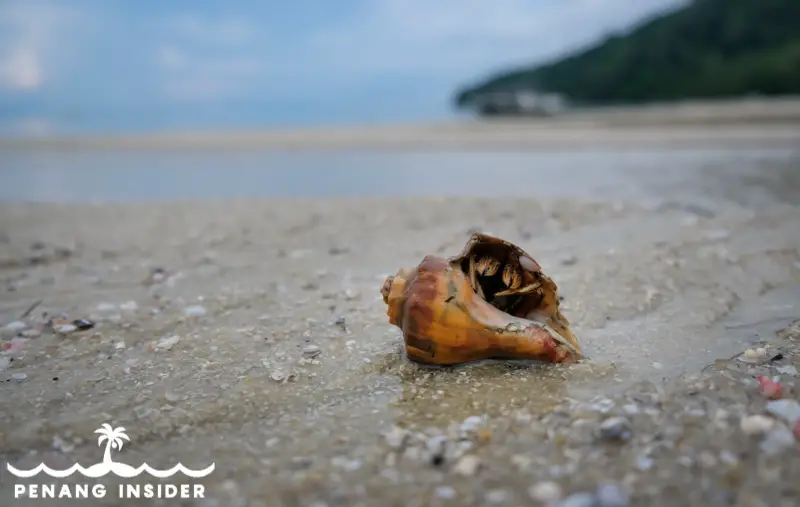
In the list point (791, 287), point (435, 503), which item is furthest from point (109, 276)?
point (791, 287)

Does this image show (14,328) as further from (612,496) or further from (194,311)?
(612,496)

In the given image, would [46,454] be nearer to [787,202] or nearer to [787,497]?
[787,497]

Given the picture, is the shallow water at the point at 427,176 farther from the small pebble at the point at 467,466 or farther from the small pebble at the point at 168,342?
the small pebble at the point at 467,466

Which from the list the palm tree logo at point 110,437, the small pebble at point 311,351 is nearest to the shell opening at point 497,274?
the small pebble at point 311,351

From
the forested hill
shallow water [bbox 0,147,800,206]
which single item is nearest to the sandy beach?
shallow water [bbox 0,147,800,206]

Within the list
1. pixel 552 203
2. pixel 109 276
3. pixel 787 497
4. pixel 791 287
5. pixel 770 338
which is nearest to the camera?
pixel 787 497

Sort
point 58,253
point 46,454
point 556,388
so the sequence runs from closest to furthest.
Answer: point 46,454 → point 556,388 → point 58,253

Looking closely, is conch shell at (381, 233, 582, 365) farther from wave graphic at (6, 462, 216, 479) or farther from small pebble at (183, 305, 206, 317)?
small pebble at (183, 305, 206, 317)
